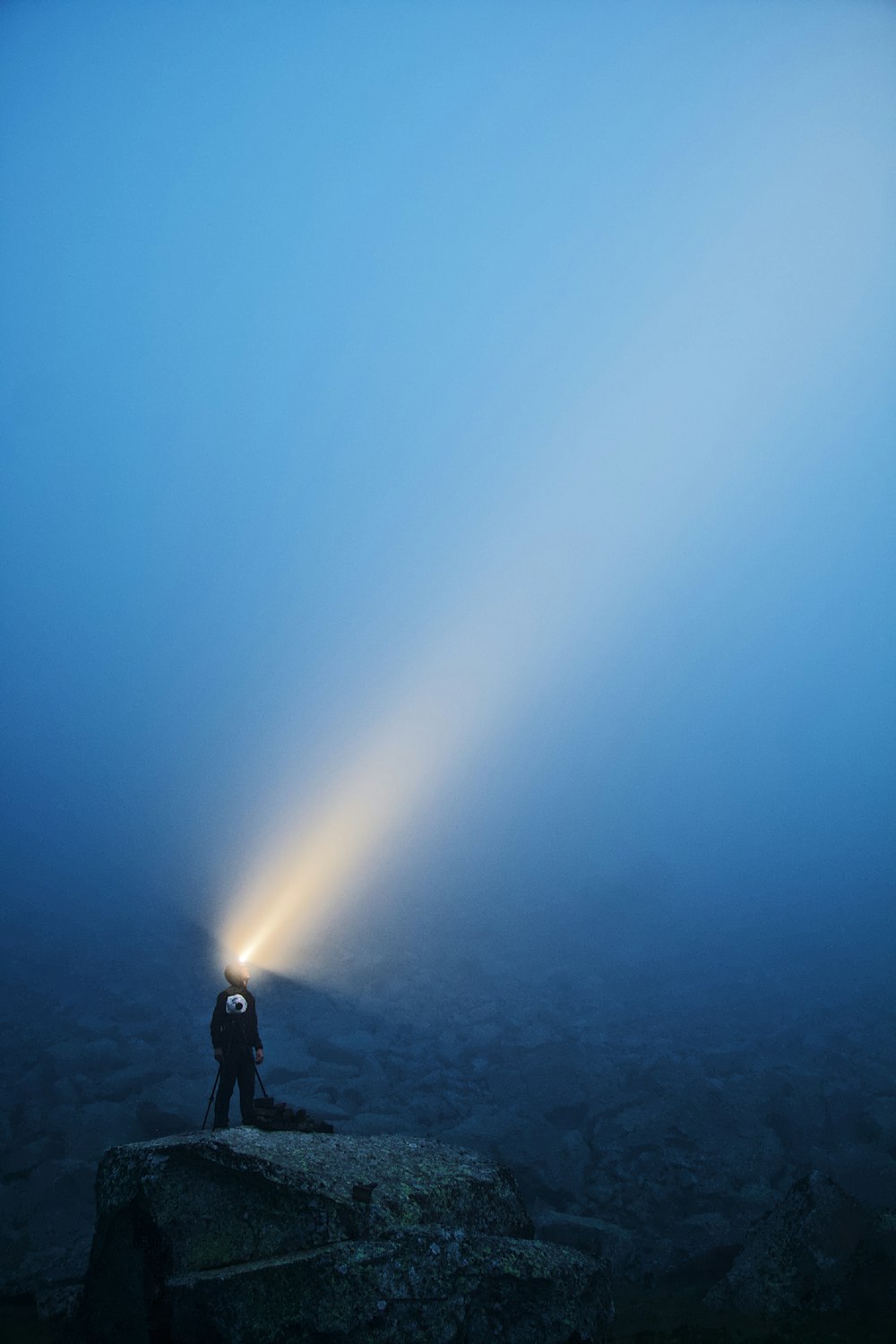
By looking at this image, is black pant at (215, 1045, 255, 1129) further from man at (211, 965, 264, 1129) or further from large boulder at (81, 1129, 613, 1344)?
large boulder at (81, 1129, 613, 1344)

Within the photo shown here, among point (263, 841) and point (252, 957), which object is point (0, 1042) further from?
point (263, 841)

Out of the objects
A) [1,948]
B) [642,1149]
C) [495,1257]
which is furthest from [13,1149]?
[1,948]

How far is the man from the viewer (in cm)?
730

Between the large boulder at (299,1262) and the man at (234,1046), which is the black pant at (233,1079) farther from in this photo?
the large boulder at (299,1262)

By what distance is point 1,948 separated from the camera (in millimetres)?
16781

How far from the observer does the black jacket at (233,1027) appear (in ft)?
24.0

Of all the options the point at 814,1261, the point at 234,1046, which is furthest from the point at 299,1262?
the point at 814,1261

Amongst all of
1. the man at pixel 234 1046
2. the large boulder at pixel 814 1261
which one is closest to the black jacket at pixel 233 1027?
the man at pixel 234 1046

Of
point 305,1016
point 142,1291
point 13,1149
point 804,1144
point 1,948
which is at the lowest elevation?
point 804,1144

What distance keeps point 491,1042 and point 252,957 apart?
23.1 feet

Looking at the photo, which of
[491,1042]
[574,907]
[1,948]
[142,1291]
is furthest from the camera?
[574,907]

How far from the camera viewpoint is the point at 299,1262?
13.1 ft

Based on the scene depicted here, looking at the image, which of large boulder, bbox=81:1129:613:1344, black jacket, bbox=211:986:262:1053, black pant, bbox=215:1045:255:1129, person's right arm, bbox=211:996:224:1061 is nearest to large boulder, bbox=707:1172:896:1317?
large boulder, bbox=81:1129:613:1344

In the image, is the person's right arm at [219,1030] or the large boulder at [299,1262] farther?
the person's right arm at [219,1030]
